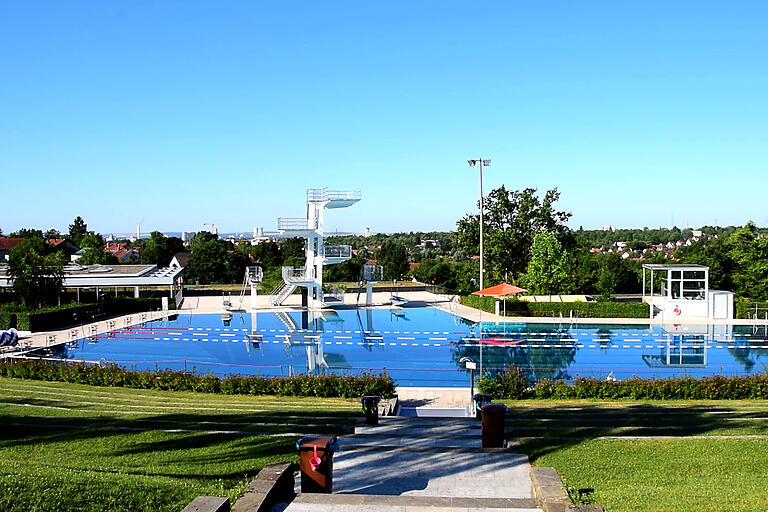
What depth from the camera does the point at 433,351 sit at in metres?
23.7

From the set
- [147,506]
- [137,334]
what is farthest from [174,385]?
[137,334]

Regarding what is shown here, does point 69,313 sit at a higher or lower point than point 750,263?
lower

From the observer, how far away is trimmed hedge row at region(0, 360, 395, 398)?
1552 centimetres

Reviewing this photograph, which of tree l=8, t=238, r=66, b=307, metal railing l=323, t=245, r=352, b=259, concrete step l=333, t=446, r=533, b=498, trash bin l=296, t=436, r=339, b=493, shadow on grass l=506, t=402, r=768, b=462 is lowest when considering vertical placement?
shadow on grass l=506, t=402, r=768, b=462

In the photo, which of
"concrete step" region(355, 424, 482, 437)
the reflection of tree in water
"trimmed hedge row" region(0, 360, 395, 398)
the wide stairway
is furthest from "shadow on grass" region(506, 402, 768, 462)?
the reflection of tree in water

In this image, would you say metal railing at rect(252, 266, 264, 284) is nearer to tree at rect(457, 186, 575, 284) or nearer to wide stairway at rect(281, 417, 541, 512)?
tree at rect(457, 186, 575, 284)

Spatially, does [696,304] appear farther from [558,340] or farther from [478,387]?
[478,387]

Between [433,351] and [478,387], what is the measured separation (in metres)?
7.72

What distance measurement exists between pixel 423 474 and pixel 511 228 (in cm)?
3551

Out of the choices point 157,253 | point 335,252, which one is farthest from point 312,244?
point 157,253

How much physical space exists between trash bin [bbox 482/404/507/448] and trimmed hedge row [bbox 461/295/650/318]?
2474cm

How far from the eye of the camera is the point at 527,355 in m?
23.3

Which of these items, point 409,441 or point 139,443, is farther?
point 409,441

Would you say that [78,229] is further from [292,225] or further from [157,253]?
[292,225]
